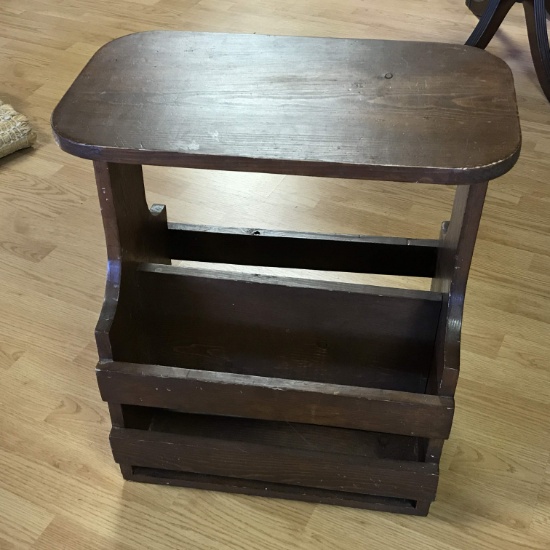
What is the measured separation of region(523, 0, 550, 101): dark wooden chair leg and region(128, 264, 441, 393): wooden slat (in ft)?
4.41

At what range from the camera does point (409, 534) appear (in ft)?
3.73

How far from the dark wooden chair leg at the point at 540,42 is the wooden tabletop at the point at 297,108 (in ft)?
4.14

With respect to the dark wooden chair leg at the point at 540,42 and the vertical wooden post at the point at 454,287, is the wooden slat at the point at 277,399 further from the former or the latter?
the dark wooden chair leg at the point at 540,42

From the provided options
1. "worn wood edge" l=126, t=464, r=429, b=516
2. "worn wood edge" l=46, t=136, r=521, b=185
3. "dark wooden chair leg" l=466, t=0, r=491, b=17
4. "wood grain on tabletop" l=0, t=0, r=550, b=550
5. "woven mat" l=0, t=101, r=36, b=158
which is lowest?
"wood grain on tabletop" l=0, t=0, r=550, b=550

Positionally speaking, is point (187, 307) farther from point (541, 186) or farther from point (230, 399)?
point (541, 186)

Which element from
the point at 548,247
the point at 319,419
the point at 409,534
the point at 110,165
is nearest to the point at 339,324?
the point at 319,419

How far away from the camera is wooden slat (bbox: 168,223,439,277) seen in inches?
49.7

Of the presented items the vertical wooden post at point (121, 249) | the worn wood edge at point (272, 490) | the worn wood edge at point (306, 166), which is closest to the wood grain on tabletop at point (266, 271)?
the worn wood edge at point (272, 490)

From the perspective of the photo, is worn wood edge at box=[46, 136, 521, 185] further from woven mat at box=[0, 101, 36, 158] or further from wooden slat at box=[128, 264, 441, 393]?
woven mat at box=[0, 101, 36, 158]

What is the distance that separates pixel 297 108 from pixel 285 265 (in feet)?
1.37

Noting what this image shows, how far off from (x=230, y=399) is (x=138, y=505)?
0.91ft

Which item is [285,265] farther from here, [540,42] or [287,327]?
[540,42]

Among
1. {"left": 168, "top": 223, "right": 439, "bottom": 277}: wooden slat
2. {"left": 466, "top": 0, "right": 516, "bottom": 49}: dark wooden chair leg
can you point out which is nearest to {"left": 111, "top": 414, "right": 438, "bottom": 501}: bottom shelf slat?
{"left": 168, "top": 223, "right": 439, "bottom": 277}: wooden slat

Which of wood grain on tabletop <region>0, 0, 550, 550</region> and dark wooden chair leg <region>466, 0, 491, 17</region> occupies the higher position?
dark wooden chair leg <region>466, 0, 491, 17</region>
